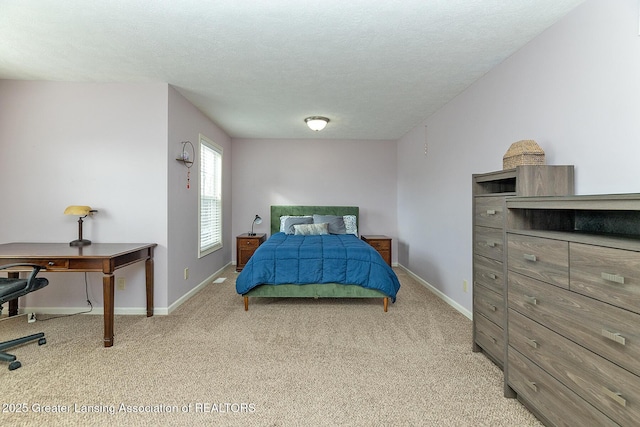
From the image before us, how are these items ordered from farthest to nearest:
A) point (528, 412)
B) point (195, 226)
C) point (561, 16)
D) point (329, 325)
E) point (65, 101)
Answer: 1. point (195, 226)
2. point (65, 101)
3. point (329, 325)
4. point (561, 16)
5. point (528, 412)

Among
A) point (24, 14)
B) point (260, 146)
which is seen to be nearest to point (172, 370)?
point (24, 14)

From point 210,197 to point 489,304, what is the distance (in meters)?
3.99

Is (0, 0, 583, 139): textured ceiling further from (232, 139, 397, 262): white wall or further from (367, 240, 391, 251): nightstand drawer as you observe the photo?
(367, 240, 391, 251): nightstand drawer

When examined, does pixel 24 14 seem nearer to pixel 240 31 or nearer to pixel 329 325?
pixel 240 31

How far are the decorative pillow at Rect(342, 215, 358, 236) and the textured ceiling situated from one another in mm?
2317

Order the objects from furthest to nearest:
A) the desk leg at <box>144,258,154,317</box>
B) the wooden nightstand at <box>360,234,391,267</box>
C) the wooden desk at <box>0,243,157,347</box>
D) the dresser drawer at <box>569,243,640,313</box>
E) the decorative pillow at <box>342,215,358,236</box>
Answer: the decorative pillow at <box>342,215,358,236</box> < the wooden nightstand at <box>360,234,391,267</box> < the desk leg at <box>144,258,154,317</box> < the wooden desk at <box>0,243,157,347</box> < the dresser drawer at <box>569,243,640,313</box>

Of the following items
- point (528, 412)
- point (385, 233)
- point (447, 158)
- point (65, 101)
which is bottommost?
point (528, 412)

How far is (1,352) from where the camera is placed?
2.26m

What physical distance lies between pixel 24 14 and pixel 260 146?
391 centimetres

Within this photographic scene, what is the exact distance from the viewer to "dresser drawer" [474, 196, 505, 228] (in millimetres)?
2143

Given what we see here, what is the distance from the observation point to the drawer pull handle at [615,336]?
1.17m

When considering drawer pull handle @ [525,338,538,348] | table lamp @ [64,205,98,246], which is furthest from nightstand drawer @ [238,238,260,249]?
drawer pull handle @ [525,338,538,348]

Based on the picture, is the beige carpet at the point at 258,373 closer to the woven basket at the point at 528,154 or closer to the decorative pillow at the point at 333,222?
the woven basket at the point at 528,154

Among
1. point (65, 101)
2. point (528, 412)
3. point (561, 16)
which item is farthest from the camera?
point (65, 101)
